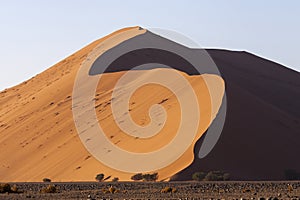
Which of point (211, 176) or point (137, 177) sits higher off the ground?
point (211, 176)

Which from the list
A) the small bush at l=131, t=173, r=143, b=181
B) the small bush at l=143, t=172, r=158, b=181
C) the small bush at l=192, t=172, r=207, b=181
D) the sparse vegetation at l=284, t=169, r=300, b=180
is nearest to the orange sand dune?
the small bush at l=143, t=172, r=158, b=181

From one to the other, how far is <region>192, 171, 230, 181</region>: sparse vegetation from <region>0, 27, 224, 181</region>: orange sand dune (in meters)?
2.71

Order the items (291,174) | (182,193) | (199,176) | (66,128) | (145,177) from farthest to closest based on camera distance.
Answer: (66,128)
(291,174)
(145,177)
(199,176)
(182,193)

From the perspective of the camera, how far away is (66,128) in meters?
64.3

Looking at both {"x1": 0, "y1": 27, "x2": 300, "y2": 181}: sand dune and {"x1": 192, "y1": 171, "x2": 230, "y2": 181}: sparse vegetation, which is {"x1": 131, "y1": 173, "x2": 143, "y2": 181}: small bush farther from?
{"x1": 192, "y1": 171, "x2": 230, "y2": 181}: sparse vegetation

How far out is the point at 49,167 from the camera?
5709 centimetres

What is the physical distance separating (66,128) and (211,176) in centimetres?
2595

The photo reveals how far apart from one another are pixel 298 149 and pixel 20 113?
32590 millimetres

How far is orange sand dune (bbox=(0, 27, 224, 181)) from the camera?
169ft

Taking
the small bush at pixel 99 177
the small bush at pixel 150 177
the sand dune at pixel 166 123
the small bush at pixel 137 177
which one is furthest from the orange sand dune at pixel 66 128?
the small bush at pixel 137 177

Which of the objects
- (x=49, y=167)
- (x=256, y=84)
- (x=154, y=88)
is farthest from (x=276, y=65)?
(x=49, y=167)

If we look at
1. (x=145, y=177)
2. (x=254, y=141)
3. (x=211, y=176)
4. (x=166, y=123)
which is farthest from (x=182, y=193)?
(x=166, y=123)

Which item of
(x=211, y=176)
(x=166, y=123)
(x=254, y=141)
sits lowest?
(x=211, y=176)

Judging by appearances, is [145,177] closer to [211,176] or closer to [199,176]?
[199,176]
